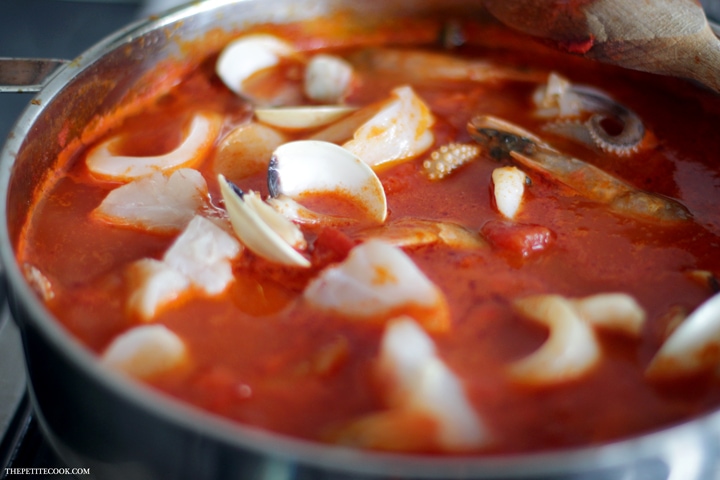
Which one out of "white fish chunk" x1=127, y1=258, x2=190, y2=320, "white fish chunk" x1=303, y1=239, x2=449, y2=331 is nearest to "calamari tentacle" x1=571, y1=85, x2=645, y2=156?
"white fish chunk" x1=303, y1=239, x2=449, y2=331

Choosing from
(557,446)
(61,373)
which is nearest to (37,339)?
(61,373)

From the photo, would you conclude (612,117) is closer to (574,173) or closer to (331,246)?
(574,173)

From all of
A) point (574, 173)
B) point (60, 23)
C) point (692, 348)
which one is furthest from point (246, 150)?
point (60, 23)

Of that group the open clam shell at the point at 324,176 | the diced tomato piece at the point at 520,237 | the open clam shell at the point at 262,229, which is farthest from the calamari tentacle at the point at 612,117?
the open clam shell at the point at 262,229

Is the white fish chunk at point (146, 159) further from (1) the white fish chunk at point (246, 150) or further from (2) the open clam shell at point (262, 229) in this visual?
(2) the open clam shell at point (262, 229)

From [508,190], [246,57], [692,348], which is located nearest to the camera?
[692,348]
